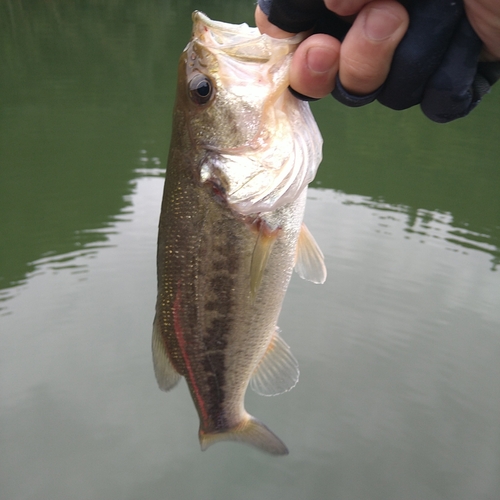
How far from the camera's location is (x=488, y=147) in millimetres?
9922

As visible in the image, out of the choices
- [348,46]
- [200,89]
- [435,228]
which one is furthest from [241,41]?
[435,228]

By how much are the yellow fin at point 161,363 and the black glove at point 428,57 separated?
105 centimetres

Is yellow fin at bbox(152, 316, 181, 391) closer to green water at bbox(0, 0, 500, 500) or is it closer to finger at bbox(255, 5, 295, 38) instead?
finger at bbox(255, 5, 295, 38)

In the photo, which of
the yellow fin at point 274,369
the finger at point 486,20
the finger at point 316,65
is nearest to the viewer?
the finger at point 486,20

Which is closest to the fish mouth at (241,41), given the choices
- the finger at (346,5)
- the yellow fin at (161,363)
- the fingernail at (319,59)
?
the fingernail at (319,59)

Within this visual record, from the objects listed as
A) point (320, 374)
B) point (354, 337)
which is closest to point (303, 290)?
point (354, 337)

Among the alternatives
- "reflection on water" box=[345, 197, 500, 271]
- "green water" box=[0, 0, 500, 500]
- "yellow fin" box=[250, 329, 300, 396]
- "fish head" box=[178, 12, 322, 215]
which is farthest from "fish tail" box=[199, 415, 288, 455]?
"reflection on water" box=[345, 197, 500, 271]

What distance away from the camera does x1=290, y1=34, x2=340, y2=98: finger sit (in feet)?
4.07

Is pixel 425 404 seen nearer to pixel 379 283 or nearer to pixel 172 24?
pixel 379 283

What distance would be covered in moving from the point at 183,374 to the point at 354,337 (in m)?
3.04

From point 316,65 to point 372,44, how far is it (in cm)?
17

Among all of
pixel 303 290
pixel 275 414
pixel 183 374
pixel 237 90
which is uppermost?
pixel 237 90

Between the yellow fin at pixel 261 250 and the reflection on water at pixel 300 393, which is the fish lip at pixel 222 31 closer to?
the yellow fin at pixel 261 250

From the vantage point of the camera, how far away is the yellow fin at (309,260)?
177 centimetres
